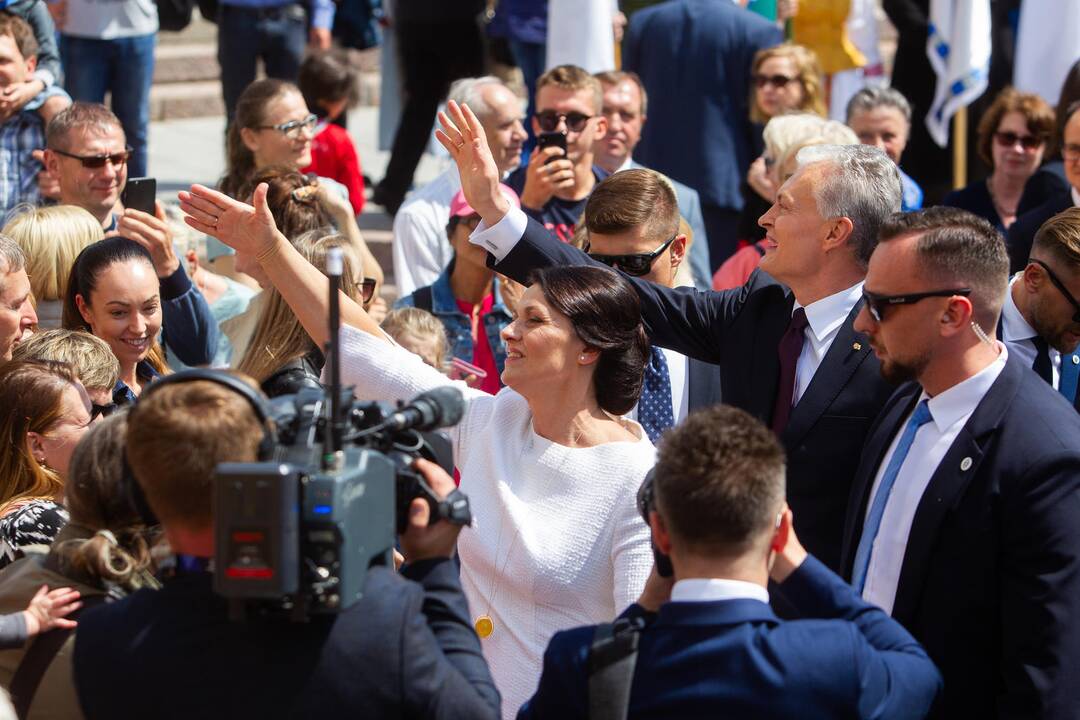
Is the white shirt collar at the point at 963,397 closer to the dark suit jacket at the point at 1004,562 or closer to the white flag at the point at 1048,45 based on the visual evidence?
the dark suit jacket at the point at 1004,562

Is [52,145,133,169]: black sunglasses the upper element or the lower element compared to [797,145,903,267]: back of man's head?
lower

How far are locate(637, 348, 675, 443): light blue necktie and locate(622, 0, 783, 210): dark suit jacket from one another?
3.98 m

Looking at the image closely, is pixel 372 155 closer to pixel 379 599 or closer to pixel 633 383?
pixel 633 383

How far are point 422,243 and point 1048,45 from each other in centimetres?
403

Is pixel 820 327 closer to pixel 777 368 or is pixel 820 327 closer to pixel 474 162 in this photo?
pixel 777 368

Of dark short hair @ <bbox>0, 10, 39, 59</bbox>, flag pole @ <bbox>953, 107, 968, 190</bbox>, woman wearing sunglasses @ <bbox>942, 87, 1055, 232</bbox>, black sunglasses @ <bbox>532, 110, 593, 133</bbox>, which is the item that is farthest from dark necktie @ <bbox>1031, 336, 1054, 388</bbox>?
flag pole @ <bbox>953, 107, 968, 190</bbox>

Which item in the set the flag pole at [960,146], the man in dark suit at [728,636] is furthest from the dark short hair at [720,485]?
the flag pole at [960,146]

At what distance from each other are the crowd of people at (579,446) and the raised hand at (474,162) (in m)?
0.01

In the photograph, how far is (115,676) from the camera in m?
2.48

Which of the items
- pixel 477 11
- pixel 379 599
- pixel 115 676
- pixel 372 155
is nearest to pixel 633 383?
pixel 379 599

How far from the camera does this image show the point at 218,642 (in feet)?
8.08

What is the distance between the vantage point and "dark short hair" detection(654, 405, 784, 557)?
256 centimetres

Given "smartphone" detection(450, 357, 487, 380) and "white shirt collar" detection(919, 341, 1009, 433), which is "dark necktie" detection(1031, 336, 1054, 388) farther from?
"smartphone" detection(450, 357, 487, 380)

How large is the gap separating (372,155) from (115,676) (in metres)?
9.54
